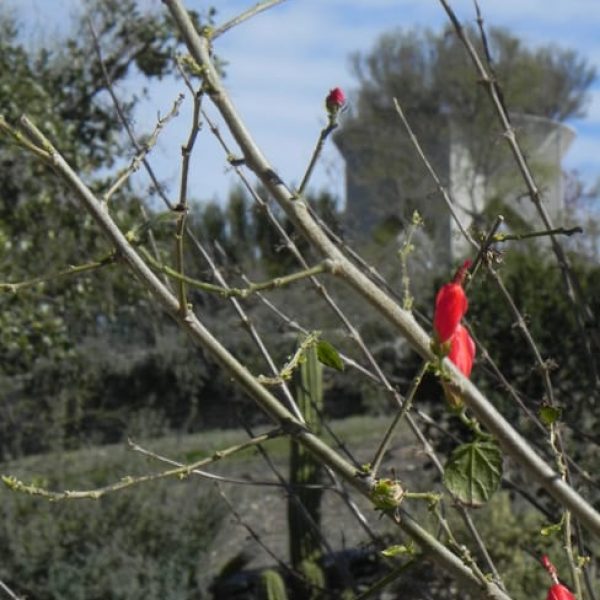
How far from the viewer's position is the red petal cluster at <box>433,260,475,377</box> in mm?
993

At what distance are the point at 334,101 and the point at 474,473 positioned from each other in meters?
0.36

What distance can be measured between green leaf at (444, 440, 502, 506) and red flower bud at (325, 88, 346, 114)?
1.07ft

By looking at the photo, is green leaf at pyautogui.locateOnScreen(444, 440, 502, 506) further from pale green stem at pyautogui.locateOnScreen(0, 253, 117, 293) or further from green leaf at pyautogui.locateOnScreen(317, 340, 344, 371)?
pale green stem at pyautogui.locateOnScreen(0, 253, 117, 293)

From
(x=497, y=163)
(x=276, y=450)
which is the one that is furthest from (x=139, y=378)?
(x=497, y=163)

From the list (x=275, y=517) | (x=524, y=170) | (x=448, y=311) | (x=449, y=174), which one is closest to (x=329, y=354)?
(x=448, y=311)

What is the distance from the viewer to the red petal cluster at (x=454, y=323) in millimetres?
993

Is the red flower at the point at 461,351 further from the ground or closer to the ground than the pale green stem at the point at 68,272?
closer to the ground

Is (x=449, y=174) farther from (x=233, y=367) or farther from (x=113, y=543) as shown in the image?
(x=233, y=367)

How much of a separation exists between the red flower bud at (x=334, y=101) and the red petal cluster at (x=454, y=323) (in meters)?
0.20

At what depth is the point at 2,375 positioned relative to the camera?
9.21 meters

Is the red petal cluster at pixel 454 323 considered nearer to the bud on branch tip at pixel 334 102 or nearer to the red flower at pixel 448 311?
Result: the red flower at pixel 448 311

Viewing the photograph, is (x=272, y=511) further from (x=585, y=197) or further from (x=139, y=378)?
(x=585, y=197)

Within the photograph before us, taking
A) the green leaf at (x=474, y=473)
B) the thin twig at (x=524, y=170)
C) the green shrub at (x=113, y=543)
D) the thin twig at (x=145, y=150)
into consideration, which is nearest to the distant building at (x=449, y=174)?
the green shrub at (x=113, y=543)

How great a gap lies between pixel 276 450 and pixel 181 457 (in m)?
1.85
